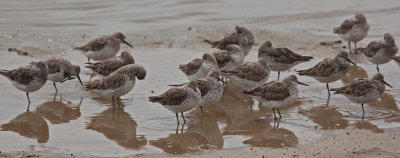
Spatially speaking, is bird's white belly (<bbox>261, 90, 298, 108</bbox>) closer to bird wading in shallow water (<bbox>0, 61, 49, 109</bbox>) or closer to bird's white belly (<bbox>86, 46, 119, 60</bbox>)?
bird wading in shallow water (<bbox>0, 61, 49, 109</bbox>)

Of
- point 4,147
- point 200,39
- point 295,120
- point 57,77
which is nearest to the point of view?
point 4,147

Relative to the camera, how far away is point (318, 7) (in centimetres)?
1981

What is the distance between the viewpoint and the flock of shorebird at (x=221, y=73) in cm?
1016

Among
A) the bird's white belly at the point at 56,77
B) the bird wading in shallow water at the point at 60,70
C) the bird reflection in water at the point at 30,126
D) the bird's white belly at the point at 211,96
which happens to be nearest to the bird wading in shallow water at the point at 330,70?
the bird's white belly at the point at 211,96

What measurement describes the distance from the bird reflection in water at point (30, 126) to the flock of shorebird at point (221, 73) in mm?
947

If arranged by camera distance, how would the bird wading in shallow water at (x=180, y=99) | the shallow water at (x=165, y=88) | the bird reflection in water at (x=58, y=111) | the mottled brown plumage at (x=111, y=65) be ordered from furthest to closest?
the mottled brown plumage at (x=111, y=65) < the bird reflection in water at (x=58, y=111) < the bird wading in shallow water at (x=180, y=99) < the shallow water at (x=165, y=88)

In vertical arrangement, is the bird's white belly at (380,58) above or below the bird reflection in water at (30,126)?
above

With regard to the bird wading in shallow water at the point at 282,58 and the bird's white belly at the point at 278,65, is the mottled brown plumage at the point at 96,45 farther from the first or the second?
the bird's white belly at the point at 278,65

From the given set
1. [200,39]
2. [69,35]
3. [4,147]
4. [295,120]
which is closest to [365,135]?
[295,120]

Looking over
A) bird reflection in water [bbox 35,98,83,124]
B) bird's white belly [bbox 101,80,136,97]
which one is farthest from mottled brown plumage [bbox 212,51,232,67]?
bird reflection in water [bbox 35,98,83,124]

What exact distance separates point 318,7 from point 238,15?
274cm

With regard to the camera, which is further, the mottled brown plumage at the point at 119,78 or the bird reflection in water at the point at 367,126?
the mottled brown plumage at the point at 119,78

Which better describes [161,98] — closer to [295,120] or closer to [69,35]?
[295,120]

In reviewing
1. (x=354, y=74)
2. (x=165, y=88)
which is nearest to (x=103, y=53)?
(x=165, y=88)
